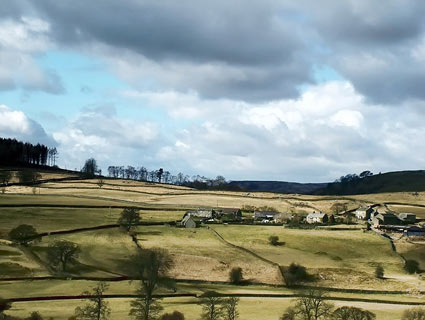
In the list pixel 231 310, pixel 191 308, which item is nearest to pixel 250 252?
pixel 191 308

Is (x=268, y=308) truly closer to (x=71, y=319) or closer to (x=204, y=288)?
(x=204, y=288)

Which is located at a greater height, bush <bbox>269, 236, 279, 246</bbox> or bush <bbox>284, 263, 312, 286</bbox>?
bush <bbox>269, 236, 279, 246</bbox>

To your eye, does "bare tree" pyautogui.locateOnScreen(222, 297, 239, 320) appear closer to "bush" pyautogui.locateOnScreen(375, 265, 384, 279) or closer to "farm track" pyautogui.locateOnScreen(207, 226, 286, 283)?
"farm track" pyautogui.locateOnScreen(207, 226, 286, 283)

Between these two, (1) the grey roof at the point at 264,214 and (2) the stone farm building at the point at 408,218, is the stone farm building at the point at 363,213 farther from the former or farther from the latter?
(1) the grey roof at the point at 264,214

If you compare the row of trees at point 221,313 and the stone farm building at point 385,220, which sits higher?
the stone farm building at point 385,220

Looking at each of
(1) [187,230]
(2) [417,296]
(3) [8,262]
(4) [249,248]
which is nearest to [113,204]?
(1) [187,230]

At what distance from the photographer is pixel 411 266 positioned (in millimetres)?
110125

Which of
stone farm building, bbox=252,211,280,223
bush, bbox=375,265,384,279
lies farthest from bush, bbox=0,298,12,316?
stone farm building, bbox=252,211,280,223

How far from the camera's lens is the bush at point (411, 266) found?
360 ft

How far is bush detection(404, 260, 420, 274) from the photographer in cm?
10986

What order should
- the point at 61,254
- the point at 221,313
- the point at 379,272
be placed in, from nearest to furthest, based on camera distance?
the point at 221,313
the point at 61,254
the point at 379,272

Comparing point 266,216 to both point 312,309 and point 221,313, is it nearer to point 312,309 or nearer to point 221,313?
point 312,309

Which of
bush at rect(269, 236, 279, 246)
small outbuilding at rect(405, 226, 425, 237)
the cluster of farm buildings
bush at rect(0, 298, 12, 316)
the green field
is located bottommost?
the green field

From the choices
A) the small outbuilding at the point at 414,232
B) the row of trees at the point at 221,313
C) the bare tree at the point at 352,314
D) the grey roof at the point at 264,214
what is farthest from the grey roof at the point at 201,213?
the bare tree at the point at 352,314
